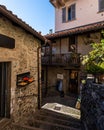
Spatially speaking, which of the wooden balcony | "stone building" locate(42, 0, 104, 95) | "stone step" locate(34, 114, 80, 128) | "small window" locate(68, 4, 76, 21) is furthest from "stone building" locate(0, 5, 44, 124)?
"small window" locate(68, 4, 76, 21)

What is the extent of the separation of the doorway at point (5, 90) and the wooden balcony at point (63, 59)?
7152mm

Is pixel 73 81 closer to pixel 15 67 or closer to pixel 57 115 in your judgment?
pixel 57 115

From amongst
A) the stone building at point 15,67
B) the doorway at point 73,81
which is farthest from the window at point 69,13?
the stone building at point 15,67

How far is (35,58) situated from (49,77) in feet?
24.1

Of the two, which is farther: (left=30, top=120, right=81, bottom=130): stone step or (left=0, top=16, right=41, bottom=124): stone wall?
(left=30, top=120, right=81, bottom=130): stone step

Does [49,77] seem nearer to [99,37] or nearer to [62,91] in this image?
[62,91]

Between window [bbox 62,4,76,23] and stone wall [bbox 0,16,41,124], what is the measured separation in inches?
307

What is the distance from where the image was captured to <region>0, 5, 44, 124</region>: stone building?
5211 millimetres

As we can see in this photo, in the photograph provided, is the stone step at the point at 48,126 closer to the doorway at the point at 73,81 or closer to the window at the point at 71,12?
the doorway at the point at 73,81

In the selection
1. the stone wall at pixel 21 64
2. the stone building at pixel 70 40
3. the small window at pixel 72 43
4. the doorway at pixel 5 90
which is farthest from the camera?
the small window at pixel 72 43

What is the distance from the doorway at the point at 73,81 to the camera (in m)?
13.8

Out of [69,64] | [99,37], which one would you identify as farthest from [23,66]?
[99,37]

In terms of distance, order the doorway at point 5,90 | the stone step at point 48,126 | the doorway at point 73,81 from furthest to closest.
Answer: the doorway at point 73,81 → the stone step at point 48,126 → the doorway at point 5,90

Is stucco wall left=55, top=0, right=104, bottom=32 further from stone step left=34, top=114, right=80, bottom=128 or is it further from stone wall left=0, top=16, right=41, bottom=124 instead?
stone step left=34, top=114, right=80, bottom=128
